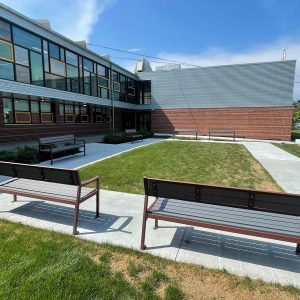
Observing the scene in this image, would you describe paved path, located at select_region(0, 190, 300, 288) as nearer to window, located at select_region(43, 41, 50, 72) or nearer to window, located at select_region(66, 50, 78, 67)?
window, located at select_region(43, 41, 50, 72)

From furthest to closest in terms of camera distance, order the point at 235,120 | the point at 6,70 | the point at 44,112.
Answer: the point at 235,120, the point at 44,112, the point at 6,70

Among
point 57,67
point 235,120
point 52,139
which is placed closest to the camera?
point 52,139

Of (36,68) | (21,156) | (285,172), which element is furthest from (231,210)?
(36,68)

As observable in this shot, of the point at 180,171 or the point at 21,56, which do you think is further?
the point at 21,56

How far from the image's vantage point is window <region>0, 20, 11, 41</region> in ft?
32.1

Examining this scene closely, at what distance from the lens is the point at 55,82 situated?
12.9 metres

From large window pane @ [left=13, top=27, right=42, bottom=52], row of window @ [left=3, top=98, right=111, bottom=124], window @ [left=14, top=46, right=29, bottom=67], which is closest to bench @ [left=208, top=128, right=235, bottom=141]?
row of window @ [left=3, top=98, right=111, bottom=124]

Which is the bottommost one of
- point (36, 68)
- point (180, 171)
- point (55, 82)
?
point (180, 171)

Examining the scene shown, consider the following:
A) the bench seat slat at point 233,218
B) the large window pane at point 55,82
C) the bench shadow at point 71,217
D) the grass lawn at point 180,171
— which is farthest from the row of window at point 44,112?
the bench seat slat at point 233,218

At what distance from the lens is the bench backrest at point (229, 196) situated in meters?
2.69

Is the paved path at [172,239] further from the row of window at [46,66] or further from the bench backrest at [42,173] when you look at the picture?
the row of window at [46,66]

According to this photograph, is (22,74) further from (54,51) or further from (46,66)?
(54,51)

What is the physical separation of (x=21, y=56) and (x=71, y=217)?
9.64m

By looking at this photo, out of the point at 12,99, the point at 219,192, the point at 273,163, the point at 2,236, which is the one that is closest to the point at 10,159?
the point at 12,99
